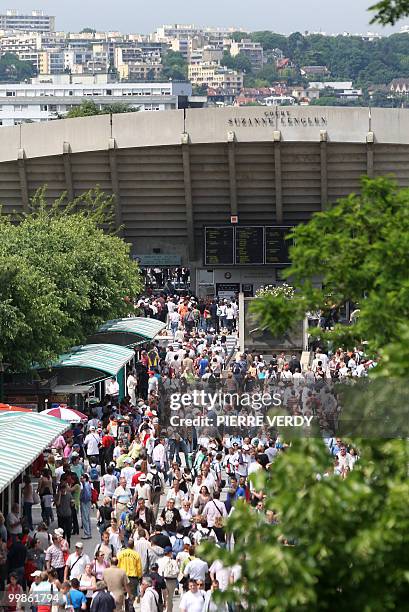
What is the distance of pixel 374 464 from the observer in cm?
991

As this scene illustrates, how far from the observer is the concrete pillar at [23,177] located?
5459cm

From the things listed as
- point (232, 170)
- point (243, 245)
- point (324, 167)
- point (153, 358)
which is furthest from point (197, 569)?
Result: point (243, 245)

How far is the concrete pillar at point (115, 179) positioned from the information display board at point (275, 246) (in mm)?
4962

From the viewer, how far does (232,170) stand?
55.1 meters

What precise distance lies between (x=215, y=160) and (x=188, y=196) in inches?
81.7

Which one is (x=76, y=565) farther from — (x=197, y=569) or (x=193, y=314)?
(x=193, y=314)

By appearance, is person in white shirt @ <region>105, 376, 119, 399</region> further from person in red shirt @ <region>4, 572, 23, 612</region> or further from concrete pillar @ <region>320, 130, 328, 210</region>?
person in red shirt @ <region>4, 572, 23, 612</region>

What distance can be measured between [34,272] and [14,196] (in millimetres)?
23651

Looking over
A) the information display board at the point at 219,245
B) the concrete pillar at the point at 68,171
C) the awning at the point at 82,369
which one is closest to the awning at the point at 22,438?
the awning at the point at 82,369

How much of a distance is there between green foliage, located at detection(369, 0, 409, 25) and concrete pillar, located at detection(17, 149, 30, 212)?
42976 mm

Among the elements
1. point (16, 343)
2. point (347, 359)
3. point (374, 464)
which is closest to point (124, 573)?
point (374, 464)

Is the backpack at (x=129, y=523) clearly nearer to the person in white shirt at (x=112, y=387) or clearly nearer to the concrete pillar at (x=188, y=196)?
the person in white shirt at (x=112, y=387)

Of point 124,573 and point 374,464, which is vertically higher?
point 374,464

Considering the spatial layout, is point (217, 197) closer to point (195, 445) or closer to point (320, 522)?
point (195, 445)
